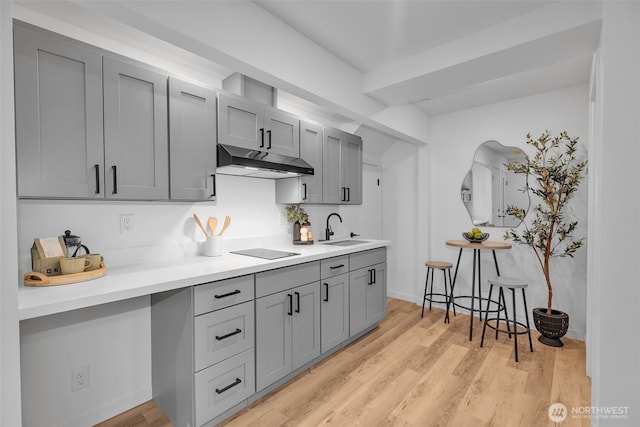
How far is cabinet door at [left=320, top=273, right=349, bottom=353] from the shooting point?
260 centimetres

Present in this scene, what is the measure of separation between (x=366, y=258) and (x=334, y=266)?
1.81 feet

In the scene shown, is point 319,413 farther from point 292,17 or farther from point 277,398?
point 292,17

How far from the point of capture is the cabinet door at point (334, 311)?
2604 millimetres

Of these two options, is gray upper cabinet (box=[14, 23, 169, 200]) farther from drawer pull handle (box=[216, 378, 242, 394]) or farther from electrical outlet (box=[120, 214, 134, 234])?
drawer pull handle (box=[216, 378, 242, 394])

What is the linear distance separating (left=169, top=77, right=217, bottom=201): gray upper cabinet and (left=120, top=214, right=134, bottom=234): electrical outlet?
36 centimetres

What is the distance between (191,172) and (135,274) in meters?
0.71

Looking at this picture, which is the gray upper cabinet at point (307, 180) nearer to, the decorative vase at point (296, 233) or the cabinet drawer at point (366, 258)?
the decorative vase at point (296, 233)

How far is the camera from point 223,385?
1.87 meters

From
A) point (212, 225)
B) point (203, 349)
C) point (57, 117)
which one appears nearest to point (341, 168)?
point (212, 225)

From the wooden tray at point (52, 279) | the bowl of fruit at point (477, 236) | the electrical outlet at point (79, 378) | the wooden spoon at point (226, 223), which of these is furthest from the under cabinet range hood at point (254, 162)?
the bowl of fruit at point (477, 236)

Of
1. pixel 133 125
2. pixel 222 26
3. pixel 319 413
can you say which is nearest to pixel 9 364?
pixel 133 125

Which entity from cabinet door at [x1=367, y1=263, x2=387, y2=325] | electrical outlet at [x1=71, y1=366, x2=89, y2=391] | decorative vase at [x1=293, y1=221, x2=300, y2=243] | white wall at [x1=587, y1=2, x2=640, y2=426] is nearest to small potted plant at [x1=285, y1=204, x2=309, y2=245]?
decorative vase at [x1=293, y1=221, x2=300, y2=243]

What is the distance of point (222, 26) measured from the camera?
70.1 inches

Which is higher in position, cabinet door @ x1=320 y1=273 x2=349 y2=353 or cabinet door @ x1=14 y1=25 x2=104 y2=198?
cabinet door @ x1=14 y1=25 x2=104 y2=198
